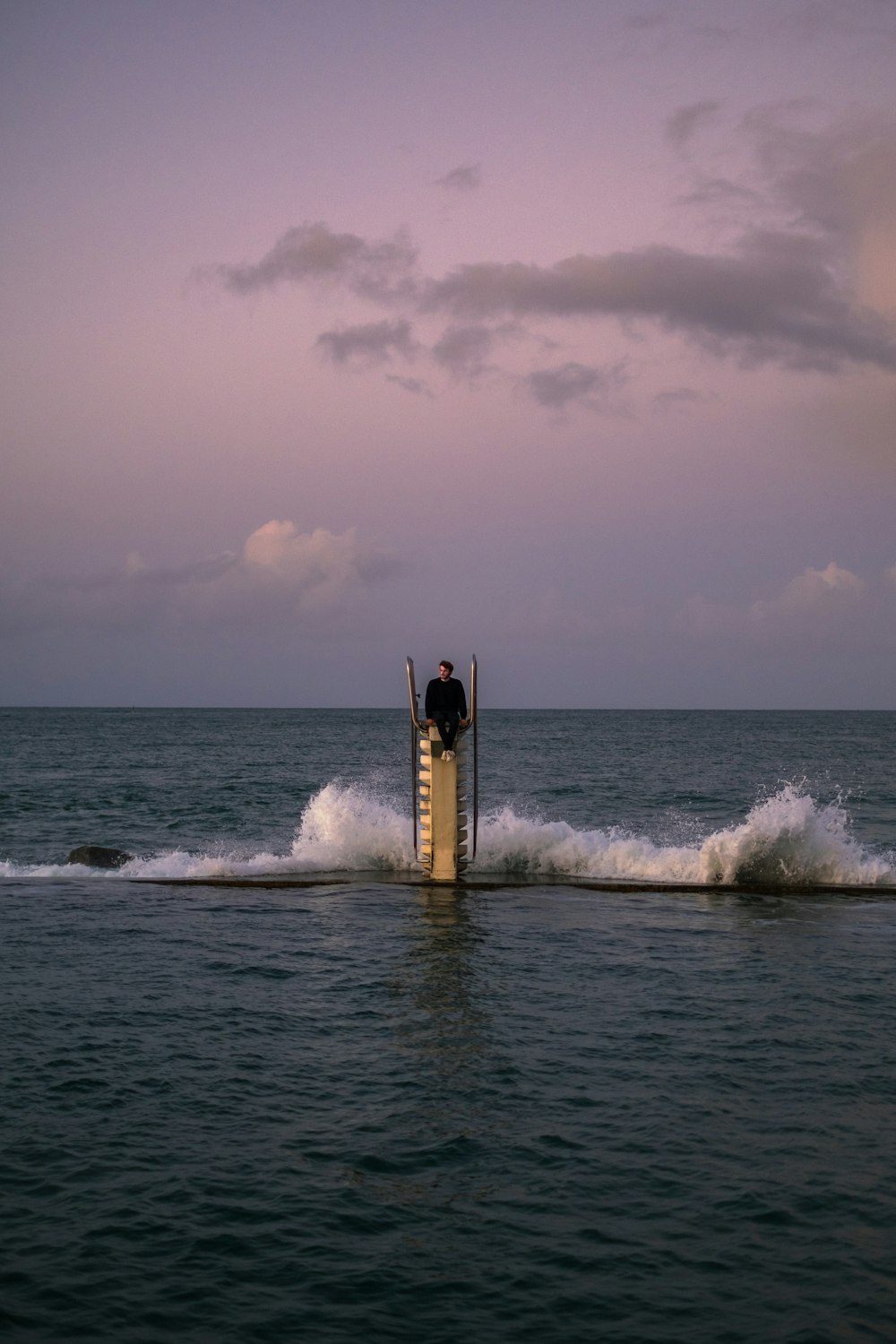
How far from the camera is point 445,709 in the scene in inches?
665

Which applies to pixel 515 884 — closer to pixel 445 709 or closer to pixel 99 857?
pixel 445 709

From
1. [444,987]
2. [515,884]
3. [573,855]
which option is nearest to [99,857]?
[515,884]

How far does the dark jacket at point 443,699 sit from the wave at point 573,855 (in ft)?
12.8

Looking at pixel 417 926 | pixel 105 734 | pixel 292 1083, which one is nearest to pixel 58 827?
pixel 417 926

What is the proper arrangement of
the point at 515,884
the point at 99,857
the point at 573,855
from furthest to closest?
the point at 99,857, the point at 573,855, the point at 515,884

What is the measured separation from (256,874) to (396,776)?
108 feet

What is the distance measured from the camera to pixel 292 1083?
27.5 feet

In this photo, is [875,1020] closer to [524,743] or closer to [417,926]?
[417,926]

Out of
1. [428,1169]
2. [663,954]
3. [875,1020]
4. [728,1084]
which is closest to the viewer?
[428,1169]

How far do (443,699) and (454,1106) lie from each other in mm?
9412

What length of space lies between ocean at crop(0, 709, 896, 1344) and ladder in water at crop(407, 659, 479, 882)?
1.45 ft

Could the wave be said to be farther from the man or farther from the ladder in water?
the man

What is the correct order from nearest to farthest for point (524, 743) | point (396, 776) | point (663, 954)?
point (663, 954), point (396, 776), point (524, 743)

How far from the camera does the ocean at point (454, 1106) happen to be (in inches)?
218
